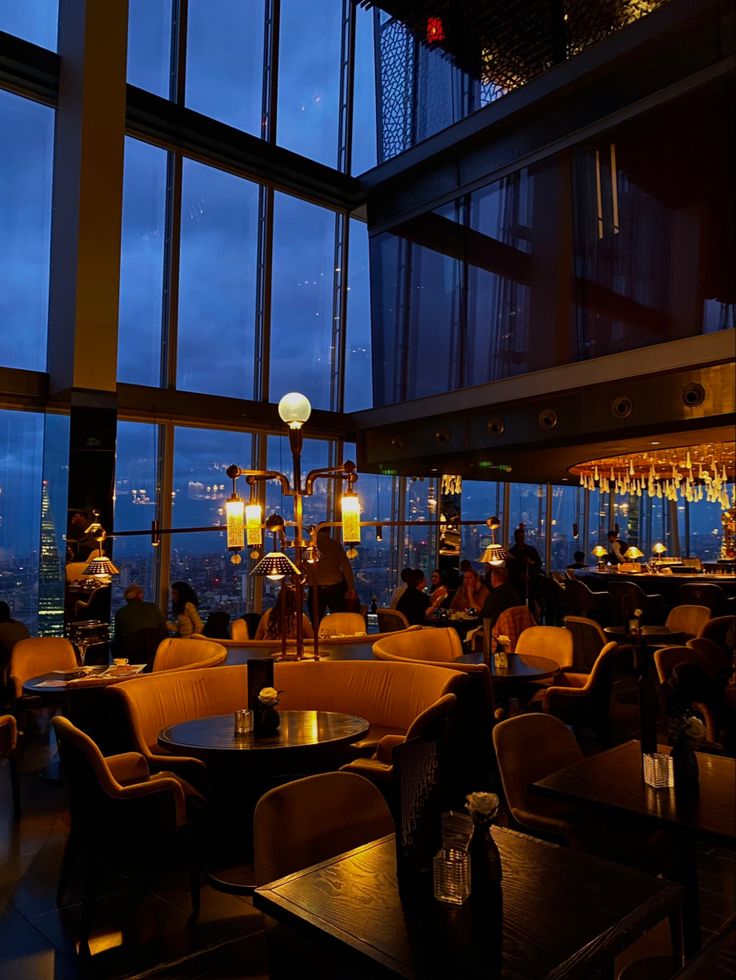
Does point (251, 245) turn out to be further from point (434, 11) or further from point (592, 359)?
point (592, 359)

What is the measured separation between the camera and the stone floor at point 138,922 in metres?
2.83

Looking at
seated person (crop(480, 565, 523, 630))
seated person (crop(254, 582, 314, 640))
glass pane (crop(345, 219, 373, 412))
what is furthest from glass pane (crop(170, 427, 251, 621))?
seated person (crop(480, 565, 523, 630))

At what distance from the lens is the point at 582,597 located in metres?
10.7

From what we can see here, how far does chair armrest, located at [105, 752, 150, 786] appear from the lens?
367 centimetres

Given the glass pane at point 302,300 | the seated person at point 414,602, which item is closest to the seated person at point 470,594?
the seated person at point 414,602

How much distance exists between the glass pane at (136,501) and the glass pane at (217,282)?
847 millimetres

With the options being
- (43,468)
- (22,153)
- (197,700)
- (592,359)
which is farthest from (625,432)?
(22,153)

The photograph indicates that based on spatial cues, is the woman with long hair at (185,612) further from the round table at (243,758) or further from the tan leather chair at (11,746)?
the round table at (243,758)

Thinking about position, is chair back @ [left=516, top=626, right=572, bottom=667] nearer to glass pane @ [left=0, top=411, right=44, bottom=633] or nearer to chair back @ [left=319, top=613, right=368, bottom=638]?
chair back @ [left=319, top=613, right=368, bottom=638]

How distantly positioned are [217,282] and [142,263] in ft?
3.36

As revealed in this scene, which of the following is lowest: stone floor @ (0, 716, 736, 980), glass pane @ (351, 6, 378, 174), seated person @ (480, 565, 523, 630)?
stone floor @ (0, 716, 736, 980)

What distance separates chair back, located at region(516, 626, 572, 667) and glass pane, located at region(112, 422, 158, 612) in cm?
481

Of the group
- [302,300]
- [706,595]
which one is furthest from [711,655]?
[302,300]

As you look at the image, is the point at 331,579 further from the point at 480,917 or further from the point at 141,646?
the point at 480,917
